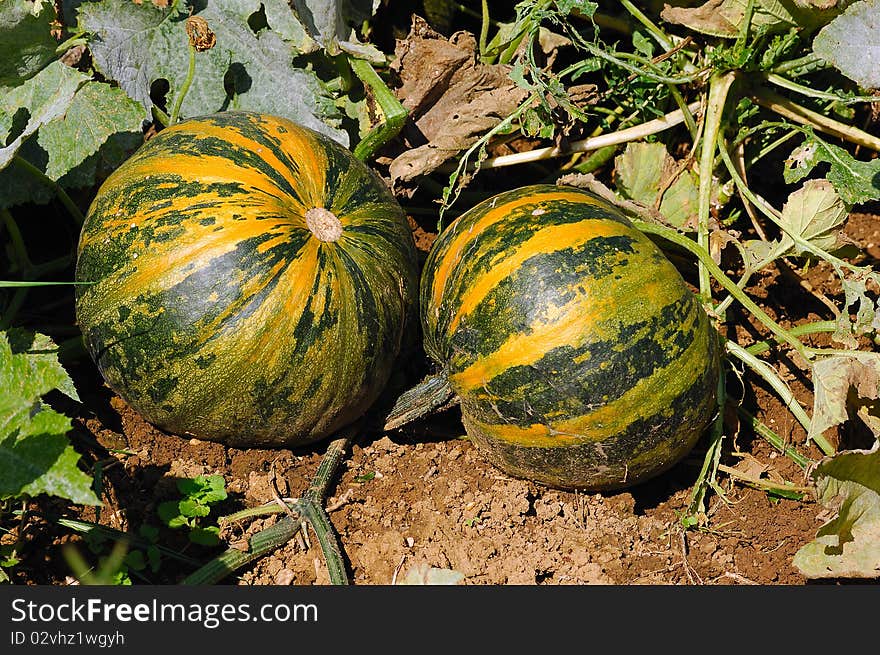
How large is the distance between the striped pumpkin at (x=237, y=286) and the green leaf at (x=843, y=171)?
153cm

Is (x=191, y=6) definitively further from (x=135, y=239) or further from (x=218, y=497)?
(x=218, y=497)

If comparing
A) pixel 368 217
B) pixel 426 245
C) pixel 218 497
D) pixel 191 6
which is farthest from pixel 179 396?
pixel 191 6

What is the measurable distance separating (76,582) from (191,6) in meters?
2.14

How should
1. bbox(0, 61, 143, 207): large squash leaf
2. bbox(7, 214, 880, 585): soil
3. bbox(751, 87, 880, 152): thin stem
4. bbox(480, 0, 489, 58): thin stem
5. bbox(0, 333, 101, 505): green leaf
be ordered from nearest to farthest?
1. bbox(0, 333, 101, 505): green leaf
2. bbox(7, 214, 880, 585): soil
3. bbox(0, 61, 143, 207): large squash leaf
4. bbox(751, 87, 880, 152): thin stem
5. bbox(480, 0, 489, 58): thin stem

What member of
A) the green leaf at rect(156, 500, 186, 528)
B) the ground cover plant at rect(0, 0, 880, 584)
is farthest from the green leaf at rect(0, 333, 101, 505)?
the green leaf at rect(156, 500, 186, 528)

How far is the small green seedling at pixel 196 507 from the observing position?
2762 millimetres

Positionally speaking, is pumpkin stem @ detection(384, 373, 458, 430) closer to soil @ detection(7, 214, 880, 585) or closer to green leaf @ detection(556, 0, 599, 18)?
soil @ detection(7, 214, 880, 585)

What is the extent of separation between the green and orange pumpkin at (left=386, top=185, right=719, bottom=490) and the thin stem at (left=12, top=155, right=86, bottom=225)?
134 centimetres

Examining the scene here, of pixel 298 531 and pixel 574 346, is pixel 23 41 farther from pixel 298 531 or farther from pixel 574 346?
pixel 574 346

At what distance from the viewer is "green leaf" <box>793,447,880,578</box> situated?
258 cm

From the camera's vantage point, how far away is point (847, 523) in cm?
264


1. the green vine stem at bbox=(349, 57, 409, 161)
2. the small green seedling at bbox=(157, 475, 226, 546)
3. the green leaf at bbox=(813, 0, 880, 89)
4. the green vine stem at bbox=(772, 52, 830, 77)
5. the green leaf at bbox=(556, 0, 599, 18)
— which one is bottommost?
the small green seedling at bbox=(157, 475, 226, 546)

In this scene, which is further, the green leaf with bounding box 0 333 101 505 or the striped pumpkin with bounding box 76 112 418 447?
the striped pumpkin with bounding box 76 112 418 447

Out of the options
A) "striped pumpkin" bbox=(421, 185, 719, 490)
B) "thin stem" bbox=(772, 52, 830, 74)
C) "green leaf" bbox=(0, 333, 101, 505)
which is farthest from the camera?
"thin stem" bbox=(772, 52, 830, 74)
